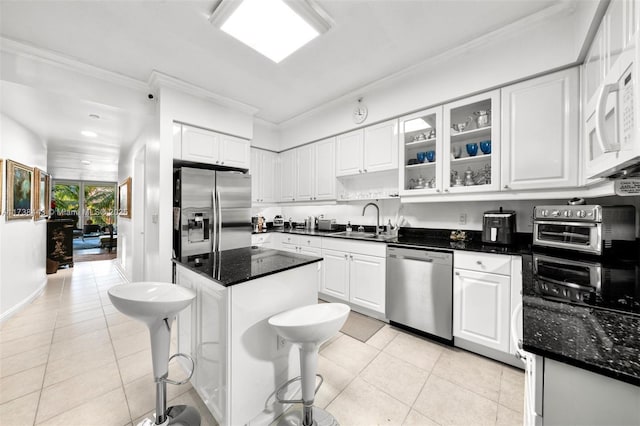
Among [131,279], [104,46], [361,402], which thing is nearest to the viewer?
[361,402]

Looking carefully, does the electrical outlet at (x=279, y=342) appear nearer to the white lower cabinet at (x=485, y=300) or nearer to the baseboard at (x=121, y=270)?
the white lower cabinet at (x=485, y=300)

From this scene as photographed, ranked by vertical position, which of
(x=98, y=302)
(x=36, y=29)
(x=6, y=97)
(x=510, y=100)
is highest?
(x=36, y=29)

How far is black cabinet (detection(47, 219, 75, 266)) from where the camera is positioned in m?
5.00

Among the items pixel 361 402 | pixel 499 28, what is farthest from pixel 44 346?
pixel 499 28

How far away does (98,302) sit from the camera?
3.42m

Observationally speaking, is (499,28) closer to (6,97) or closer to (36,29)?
(36,29)

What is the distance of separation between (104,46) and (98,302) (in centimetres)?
330

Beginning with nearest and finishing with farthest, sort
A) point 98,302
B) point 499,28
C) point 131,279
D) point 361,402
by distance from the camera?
point 361,402 < point 499,28 < point 98,302 < point 131,279

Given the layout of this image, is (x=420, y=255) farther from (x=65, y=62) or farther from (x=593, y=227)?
(x=65, y=62)

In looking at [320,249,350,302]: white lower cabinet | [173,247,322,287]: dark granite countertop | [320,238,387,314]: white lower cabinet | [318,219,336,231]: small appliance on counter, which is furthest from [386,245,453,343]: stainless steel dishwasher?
[318,219,336,231]: small appliance on counter

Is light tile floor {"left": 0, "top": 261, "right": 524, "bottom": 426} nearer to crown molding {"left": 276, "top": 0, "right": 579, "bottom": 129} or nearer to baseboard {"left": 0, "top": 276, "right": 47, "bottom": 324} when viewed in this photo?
baseboard {"left": 0, "top": 276, "right": 47, "bottom": 324}

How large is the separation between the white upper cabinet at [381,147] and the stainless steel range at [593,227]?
1584 millimetres

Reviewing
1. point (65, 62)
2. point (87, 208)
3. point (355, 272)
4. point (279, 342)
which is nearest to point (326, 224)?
point (355, 272)

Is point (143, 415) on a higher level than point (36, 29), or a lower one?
lower
